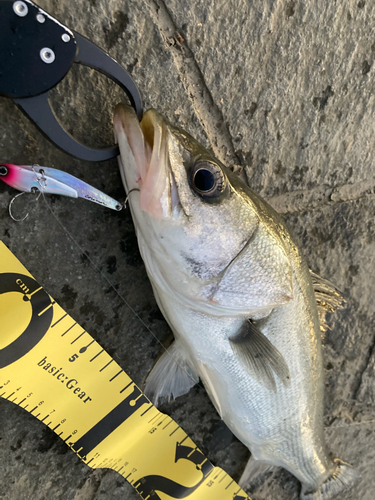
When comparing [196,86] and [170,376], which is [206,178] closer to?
[196,86]

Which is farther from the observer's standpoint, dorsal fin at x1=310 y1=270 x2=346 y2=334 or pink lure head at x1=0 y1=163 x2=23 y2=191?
dorsal fin at x1=310 y1=270 x2=346 y2=334

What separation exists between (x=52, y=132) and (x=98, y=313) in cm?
63

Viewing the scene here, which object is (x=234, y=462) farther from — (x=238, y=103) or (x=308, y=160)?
(x=238, y=103)

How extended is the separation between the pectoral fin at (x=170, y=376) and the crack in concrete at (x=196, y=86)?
2.69 feet

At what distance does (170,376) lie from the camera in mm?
1302

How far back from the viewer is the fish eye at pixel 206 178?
34.9 inches

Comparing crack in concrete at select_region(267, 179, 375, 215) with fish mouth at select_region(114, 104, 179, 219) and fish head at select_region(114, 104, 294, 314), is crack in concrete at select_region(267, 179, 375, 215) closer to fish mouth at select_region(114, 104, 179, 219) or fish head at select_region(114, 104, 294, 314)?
fish head at select_region(114, 104, 294, 314)

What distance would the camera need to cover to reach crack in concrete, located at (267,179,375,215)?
1.51 m

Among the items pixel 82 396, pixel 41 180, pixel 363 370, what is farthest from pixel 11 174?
pixel 363 370

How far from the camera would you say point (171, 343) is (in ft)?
4.28

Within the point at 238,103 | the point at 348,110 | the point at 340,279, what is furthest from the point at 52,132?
the point at 340,279

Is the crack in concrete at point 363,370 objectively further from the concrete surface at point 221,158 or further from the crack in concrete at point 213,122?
the crack in concrete at point 213,122

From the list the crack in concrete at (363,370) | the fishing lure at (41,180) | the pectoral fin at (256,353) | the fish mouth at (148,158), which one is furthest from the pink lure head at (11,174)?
the crack in concrete at (363,370)

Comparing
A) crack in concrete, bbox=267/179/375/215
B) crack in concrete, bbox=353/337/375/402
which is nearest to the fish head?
crack in concrete, bbox=267/179/375/215
